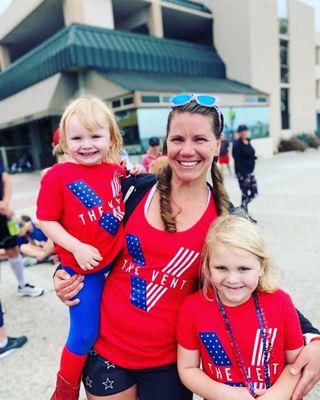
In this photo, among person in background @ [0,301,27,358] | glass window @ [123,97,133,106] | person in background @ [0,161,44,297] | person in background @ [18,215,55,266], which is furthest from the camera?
glass window @ [123,97,133,106]

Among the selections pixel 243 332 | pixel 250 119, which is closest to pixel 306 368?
pixel 243 332

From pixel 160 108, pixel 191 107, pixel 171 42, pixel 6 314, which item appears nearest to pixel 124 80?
pixel 160 108

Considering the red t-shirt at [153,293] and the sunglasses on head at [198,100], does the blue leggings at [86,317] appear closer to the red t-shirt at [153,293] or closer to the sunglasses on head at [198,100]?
the red t-shirt at [153,293]

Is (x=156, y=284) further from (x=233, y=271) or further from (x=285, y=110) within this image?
(x=285, y=110)

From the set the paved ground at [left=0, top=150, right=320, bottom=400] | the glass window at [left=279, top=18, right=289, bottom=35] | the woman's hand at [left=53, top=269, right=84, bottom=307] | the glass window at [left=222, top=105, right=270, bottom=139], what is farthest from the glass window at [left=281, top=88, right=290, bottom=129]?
the woman's hand at [left=53, top=269, right=84, bottom=307]

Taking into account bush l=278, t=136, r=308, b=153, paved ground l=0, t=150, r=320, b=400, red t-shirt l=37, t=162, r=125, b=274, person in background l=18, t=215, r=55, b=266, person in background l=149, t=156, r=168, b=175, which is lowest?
paved ground l=0, t=150, r=320, b=400

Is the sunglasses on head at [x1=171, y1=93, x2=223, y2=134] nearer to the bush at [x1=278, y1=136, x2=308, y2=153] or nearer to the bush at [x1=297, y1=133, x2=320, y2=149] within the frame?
the bush at [x1=278, y1=136, x2=308, y2=153]

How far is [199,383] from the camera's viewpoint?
1.36 m

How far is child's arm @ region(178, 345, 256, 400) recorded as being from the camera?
1.34m

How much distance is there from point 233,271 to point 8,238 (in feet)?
10.8

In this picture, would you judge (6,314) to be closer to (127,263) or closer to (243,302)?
(127,263)

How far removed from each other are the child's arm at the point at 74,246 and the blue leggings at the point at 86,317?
0.30 feet

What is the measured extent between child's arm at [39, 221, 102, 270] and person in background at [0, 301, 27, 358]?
193cm

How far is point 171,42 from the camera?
69.8ft
